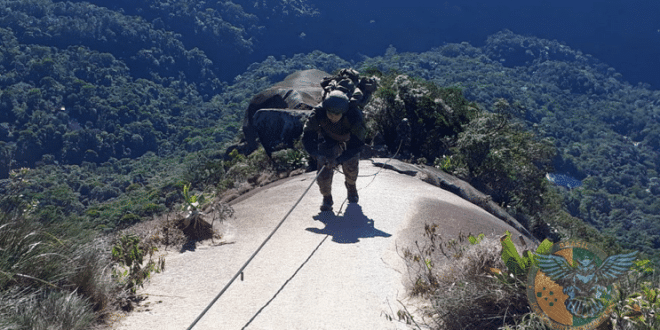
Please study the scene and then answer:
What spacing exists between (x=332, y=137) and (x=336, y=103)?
706 millimetres

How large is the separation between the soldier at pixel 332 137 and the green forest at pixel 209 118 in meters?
3.42

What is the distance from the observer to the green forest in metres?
13.4

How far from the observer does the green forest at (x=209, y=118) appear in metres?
13.4

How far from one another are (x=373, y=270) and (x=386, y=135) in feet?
27.9

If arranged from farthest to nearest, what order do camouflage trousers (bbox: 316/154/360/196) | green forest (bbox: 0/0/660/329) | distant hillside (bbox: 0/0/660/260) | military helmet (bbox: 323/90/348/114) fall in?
distant hillside (bbox: 0/0/660/260) < green forest (bbox: 0/0/660/329) < camouflage trousers (bbox: 316/154/360/196) < military helmet (bbox: 323/90/348/114)

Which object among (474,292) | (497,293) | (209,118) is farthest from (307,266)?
(209,118)

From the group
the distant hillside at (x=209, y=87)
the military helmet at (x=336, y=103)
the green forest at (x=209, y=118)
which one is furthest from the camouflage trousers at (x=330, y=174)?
the distant hillside at (x=209, y=87)

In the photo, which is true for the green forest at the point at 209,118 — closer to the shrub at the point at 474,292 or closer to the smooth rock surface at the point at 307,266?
the smooth rock surface at the point at 307,266

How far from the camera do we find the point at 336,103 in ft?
26.1

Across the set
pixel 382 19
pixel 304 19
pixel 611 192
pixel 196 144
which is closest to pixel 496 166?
pixel 196 144

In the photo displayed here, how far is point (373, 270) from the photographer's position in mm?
6418

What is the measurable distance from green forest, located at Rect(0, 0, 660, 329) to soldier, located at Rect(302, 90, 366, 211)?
3423mm

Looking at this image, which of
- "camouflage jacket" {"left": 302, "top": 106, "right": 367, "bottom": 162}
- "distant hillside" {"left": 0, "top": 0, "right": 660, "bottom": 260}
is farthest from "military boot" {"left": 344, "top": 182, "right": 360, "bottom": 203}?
"distant hillside" {"left": 0, "top": 0, "right": 660, "bottom": 260}

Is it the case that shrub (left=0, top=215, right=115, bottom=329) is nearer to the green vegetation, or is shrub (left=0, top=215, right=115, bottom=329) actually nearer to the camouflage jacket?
the green vegetation
